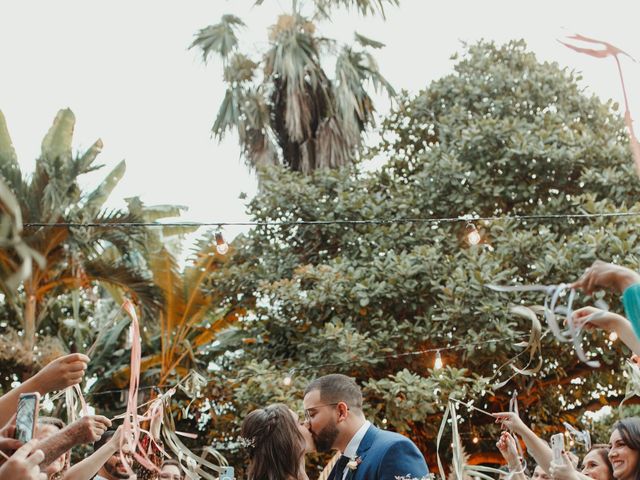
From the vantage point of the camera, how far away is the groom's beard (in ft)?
11.6

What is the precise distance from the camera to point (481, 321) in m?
8.29

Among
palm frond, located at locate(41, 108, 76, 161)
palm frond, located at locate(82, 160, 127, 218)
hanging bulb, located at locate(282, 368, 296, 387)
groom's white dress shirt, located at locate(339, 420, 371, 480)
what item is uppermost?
palm frond, located at locate(41, 108, 76, 161)

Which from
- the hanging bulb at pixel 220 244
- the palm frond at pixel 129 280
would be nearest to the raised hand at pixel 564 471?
the hanging bulb at pixel 220 244

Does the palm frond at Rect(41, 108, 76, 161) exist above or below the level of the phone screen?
above

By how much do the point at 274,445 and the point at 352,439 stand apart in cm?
49

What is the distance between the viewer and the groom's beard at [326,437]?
3533 mm

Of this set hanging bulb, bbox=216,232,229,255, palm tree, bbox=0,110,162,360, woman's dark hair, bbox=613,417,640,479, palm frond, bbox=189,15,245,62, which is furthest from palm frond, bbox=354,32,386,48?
woman's dark hair, bbox=613,417,640,479

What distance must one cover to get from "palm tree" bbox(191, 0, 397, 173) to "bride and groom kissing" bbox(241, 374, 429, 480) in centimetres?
880

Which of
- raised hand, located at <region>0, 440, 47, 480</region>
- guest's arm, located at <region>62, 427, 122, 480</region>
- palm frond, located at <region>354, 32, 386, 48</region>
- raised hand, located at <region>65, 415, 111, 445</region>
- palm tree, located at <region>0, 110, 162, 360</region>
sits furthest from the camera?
palm frond, located at <region>354, 32, 386, 48</region>

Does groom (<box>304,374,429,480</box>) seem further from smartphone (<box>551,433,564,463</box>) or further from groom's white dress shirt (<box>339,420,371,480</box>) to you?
smartphone (<box>551,433,564,463</box>)

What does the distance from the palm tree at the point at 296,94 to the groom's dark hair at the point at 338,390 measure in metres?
8.74

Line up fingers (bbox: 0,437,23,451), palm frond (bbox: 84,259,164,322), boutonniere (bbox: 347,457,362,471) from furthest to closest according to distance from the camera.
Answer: palm frond (bbox: 84,259,164,322) < boutonniere (bbox: 347,457,362,471) < fingers (bbox: 0,437,23,451)

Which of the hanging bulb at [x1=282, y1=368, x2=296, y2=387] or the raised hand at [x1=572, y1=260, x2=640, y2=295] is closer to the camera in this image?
the raised hand at [x1=572, y1=260, x2=640, y2=295]

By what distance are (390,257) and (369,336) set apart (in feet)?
2.93
